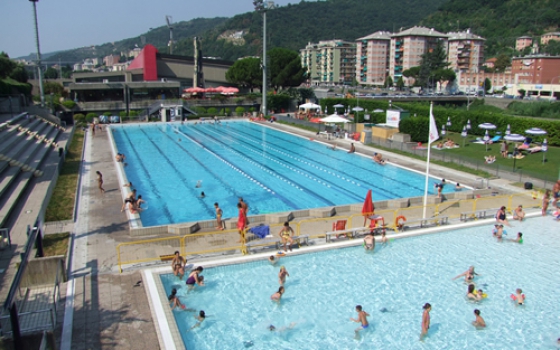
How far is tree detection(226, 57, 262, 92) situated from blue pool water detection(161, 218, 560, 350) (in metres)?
55.5

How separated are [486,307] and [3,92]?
4078cm

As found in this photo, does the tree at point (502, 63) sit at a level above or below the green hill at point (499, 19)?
below

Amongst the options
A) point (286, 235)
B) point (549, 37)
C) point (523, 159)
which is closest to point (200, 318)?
point (286, 235)

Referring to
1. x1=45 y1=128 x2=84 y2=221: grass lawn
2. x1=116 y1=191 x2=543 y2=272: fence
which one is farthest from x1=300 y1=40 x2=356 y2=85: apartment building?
x1=116 y1=191 x2=543 y2=272: fence

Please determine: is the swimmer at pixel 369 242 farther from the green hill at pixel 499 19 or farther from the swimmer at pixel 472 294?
the green hill at pixel 499 19

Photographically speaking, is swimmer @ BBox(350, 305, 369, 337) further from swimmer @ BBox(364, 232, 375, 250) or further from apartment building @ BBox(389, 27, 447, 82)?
apartment building @ BBox(389, 27, 447, 82)

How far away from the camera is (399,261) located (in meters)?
13.0

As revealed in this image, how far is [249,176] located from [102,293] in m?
14.4

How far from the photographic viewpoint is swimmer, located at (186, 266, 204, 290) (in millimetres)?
11031

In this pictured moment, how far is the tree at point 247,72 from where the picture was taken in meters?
66.5

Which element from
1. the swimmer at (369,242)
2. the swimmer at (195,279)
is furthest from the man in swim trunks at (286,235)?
the swimmer at (195,279)

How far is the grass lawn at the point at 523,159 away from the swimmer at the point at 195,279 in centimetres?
→ 1591

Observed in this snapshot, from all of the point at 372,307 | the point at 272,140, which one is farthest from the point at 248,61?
the point at 372,307

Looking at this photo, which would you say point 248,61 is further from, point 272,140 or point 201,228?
point 201,228
